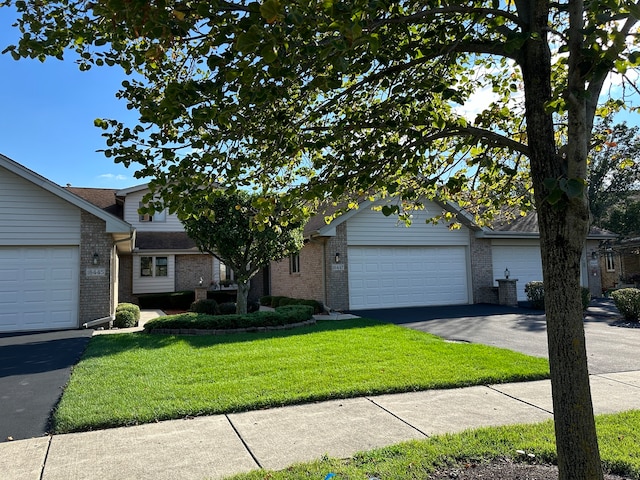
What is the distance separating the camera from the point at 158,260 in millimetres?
22422

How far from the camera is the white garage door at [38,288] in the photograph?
42.3 feet

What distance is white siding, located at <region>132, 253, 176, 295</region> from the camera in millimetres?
21938

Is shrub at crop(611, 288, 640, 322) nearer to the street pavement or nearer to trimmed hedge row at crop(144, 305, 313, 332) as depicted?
the street pavement

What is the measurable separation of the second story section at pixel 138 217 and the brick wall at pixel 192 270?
190 centimetres

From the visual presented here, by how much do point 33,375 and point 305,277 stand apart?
1223 cm

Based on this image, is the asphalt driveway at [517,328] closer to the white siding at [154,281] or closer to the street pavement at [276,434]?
the street pavement at [276,434]

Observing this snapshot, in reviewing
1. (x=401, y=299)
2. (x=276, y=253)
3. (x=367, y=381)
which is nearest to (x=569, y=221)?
(x=367, y=381)

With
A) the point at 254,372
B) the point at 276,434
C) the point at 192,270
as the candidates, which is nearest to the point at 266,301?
the point at 192,270

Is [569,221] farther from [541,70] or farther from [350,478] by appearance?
[350,478]

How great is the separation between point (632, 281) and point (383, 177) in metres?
28.8

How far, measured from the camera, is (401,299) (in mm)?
17156

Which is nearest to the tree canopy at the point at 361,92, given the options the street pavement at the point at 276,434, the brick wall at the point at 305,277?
the street pavement at the point at 276,434

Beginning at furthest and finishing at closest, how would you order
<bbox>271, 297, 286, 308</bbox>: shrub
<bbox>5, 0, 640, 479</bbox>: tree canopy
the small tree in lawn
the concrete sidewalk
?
<bbox>271, 297, 286, 308</bbox>: shrub < the small tree in lawn < the concrete sidewalk < <bbox>5, 0, 640, 479</bbox>: tree canopy

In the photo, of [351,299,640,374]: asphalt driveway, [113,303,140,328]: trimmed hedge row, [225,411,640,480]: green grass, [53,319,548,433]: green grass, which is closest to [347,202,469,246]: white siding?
[351,299,640,374]: asphalt driveway
